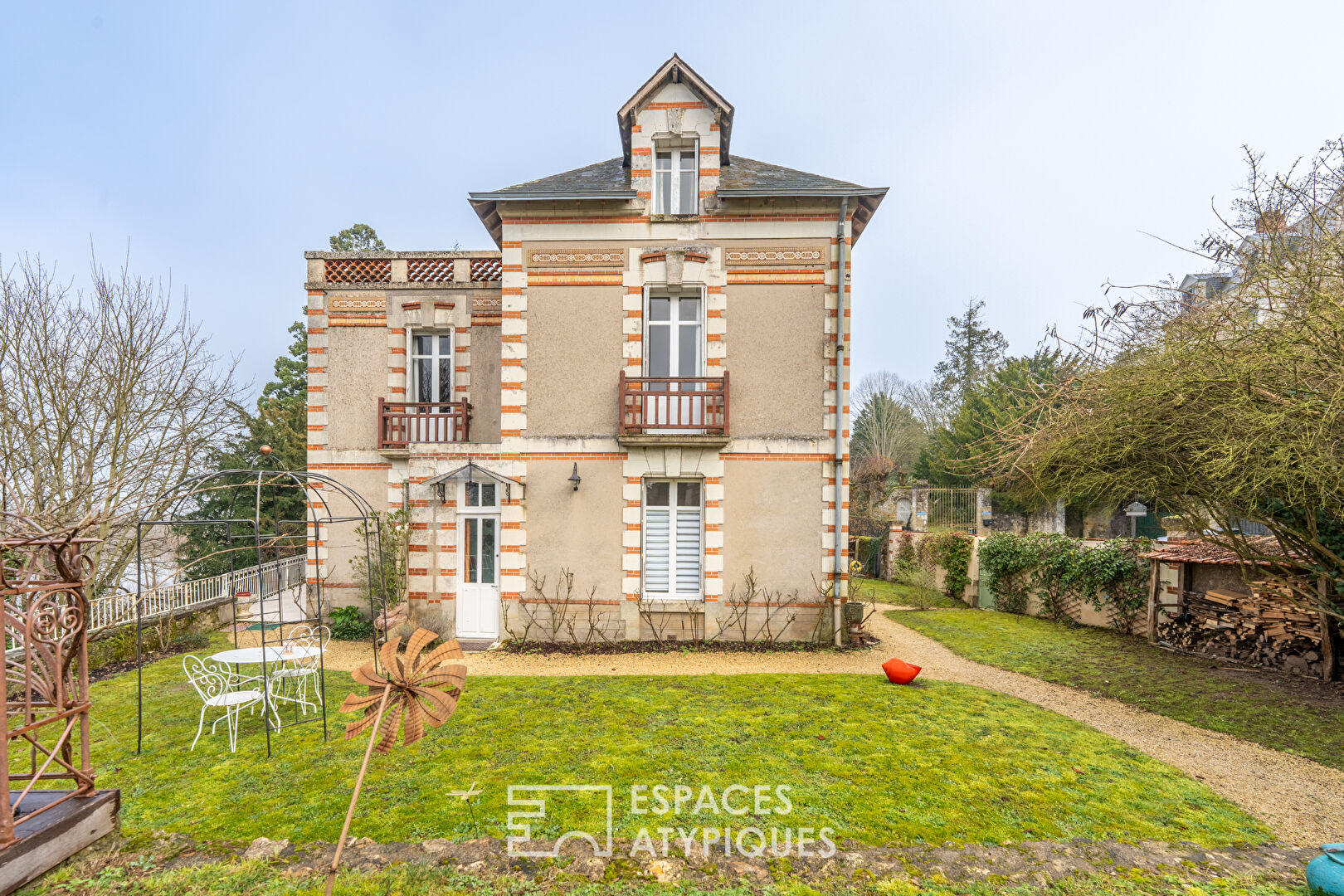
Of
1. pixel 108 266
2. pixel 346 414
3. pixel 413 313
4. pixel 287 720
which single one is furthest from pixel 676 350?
pixel 108 266

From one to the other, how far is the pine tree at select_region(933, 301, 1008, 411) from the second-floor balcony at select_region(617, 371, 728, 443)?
2532cm

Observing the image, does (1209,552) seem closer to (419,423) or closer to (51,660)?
(419,423)

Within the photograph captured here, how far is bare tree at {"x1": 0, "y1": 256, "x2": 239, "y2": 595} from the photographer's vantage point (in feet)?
30.8

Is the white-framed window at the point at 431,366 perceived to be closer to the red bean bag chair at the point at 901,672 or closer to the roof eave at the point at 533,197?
the roof eave at the point at 533,197

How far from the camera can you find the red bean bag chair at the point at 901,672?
727 centimetres

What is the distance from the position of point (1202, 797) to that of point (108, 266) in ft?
54.5

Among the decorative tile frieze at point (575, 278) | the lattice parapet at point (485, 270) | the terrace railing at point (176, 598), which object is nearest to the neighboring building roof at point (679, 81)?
the decorative tile frieze at point (575, 278)

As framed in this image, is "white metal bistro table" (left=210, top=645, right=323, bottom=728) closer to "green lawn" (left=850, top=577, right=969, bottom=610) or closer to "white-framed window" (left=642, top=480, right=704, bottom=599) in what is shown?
"white-framed window" (left=642, top=480, right=704, bottom=599)

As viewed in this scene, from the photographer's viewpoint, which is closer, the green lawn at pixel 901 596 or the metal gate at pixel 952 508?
the green lawn at pixel 901 596

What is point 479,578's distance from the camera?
374 inches

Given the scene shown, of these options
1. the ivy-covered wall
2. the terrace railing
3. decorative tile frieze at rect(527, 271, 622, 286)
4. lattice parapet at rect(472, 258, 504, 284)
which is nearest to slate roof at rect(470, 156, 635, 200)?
decorative tile frieze at rect(527, 271, 622, 286)

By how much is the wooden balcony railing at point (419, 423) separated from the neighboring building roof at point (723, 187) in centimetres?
325

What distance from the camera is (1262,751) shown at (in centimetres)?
547

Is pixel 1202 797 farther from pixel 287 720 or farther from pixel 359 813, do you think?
pixel 287 720
